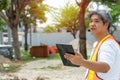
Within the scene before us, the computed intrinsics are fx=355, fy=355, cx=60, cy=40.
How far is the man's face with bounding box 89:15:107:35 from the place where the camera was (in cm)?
254

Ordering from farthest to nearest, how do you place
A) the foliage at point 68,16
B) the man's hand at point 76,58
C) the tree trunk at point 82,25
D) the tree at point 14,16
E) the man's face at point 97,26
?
the foliage at point 68,16 < the tree at point 14,16 < the tree trunk at point 82,25 < the man's face at point 97,26 < the man's hand at point 76,58

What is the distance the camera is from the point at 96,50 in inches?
99.9

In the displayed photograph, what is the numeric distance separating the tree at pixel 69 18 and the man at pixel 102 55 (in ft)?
145

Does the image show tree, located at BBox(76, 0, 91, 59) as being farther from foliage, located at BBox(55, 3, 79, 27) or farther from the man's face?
foliage, located at BBox(55, 3, 79, 27)

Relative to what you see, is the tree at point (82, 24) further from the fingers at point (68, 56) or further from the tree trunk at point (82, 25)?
the fingers at point (68, 56)

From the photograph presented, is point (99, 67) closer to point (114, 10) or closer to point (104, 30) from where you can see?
point (104, 30)

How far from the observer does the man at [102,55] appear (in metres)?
2.36

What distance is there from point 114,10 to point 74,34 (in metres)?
17.5

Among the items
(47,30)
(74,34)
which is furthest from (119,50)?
(47,30)

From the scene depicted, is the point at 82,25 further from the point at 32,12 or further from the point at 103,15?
the point at 103,15

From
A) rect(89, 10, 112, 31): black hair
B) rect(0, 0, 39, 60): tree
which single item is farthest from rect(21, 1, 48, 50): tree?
rect(89, 10, 112, 31): black hair

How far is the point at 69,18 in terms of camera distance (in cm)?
4956

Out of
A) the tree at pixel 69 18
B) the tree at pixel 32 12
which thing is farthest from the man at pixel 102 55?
the tree at pixel 69 18

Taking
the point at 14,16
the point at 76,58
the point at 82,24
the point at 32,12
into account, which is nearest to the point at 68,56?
the point at 76,58
